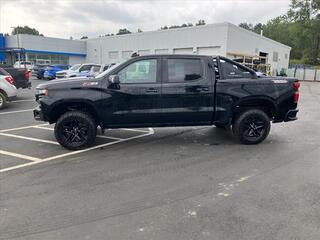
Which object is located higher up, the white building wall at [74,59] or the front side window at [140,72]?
the white building wall at [74,59]

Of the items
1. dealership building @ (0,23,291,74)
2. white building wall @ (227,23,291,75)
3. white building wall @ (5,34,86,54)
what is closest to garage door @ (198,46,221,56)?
dealership building @ (0,23,291,74)

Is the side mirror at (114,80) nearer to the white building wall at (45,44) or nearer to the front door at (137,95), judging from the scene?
the front door at (137,95)

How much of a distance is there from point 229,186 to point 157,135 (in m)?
3.46

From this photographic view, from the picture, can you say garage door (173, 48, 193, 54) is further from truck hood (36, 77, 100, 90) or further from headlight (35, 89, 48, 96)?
headlight (35, 89, 48, 96)

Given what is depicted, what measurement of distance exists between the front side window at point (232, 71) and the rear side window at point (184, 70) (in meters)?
0.58

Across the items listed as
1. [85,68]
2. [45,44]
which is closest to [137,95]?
[85,68]

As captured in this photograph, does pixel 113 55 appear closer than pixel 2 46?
Yes

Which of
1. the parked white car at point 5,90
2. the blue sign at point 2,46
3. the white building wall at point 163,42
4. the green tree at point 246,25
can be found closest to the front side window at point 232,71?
the parked white car at point 5,90

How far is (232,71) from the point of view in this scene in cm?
709

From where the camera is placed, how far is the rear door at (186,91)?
6629mm

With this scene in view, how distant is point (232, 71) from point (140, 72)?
80.9 inches

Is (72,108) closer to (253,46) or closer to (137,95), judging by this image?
(137,95)

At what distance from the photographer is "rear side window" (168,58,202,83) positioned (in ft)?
21.9

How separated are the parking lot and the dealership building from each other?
2602cm
